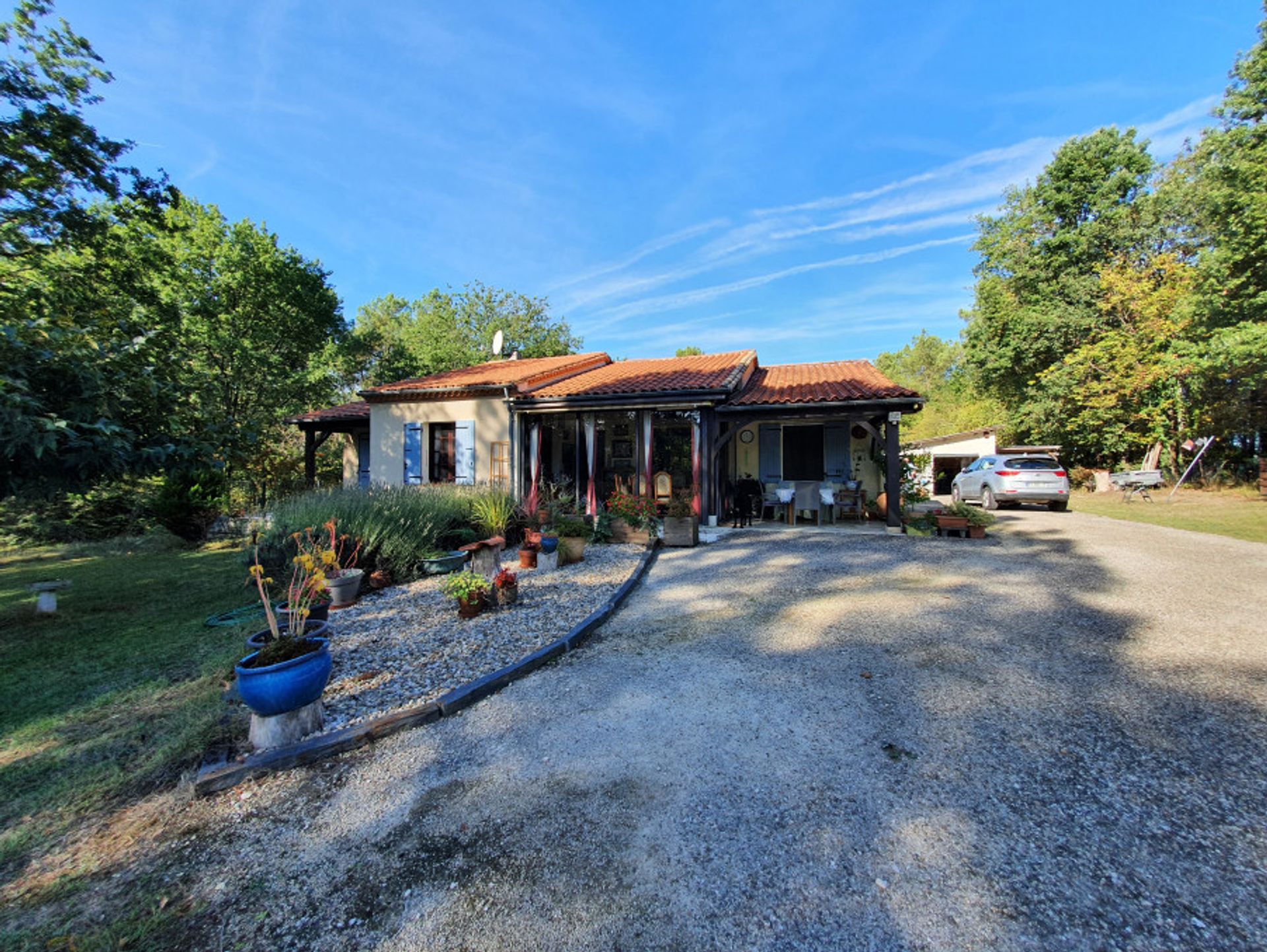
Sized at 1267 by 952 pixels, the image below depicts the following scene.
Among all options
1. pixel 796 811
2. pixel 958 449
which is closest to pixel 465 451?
pixel 796 811

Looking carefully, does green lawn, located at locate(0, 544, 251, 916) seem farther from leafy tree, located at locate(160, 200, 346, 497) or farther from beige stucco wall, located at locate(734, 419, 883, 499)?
beige stucco wall, located at locate(734, 419, 883, 499)

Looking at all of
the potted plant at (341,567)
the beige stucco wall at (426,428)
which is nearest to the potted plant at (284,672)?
the potted plant at (341,567)

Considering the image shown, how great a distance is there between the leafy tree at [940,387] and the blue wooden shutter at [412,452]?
20844mm

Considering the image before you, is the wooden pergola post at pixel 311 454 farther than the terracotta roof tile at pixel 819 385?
Yes

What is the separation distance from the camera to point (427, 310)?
97.5 ft

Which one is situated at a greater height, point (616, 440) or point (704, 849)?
point (616, 440)

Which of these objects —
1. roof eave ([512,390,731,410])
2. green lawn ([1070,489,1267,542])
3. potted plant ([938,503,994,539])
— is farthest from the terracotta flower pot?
green lawn ([1070,489,1267,542])

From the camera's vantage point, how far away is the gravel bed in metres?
3.38

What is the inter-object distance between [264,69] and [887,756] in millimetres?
12954

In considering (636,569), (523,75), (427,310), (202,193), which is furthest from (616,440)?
(427,310)

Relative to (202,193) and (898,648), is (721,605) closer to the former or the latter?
(898,648)

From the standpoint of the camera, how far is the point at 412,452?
40.3ft

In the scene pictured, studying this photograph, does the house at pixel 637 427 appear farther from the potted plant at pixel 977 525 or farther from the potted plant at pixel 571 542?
the potted plant at pixel 571 542

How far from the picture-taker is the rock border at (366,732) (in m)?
2.52
